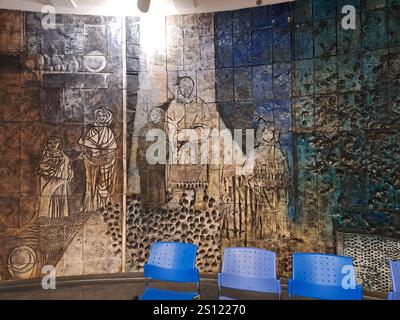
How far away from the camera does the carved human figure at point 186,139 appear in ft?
16.8

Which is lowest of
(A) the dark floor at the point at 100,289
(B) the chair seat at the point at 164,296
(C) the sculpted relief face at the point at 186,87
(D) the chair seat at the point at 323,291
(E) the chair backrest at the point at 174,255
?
(A) the dark floor at the point at 100,289

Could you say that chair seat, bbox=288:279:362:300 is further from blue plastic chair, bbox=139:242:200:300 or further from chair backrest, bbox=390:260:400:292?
blue plastic chair, bbox=139:242:200:300

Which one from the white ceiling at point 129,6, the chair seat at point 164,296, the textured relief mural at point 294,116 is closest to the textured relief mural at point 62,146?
the white ceiling at point 129,6

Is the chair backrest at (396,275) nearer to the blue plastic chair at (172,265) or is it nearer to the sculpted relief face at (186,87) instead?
the blue plastic chair at (172,265)

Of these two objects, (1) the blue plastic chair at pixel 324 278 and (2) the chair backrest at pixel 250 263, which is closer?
(1) the blue plastic chair at pixel 324 278

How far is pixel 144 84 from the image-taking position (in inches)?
203

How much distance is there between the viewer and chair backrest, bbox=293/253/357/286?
2625 mm

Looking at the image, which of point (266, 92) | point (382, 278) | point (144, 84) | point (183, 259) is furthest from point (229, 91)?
point (382, 278)

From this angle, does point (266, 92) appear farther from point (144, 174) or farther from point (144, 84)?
point (144, 174)

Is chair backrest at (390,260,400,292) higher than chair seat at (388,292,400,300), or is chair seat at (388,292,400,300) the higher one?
chair backrest at (390,260,400,292)

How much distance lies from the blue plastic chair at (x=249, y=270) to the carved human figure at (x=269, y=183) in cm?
196

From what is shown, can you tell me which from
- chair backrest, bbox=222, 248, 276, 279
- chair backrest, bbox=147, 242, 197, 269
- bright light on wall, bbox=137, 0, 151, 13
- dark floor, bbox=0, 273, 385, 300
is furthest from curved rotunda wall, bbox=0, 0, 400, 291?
chair backrest, bbox=222, 248, 276, 279

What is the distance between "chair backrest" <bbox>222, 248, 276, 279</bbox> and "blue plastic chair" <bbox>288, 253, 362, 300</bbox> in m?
0.21
